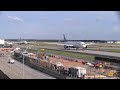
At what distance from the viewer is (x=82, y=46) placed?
43562mm
